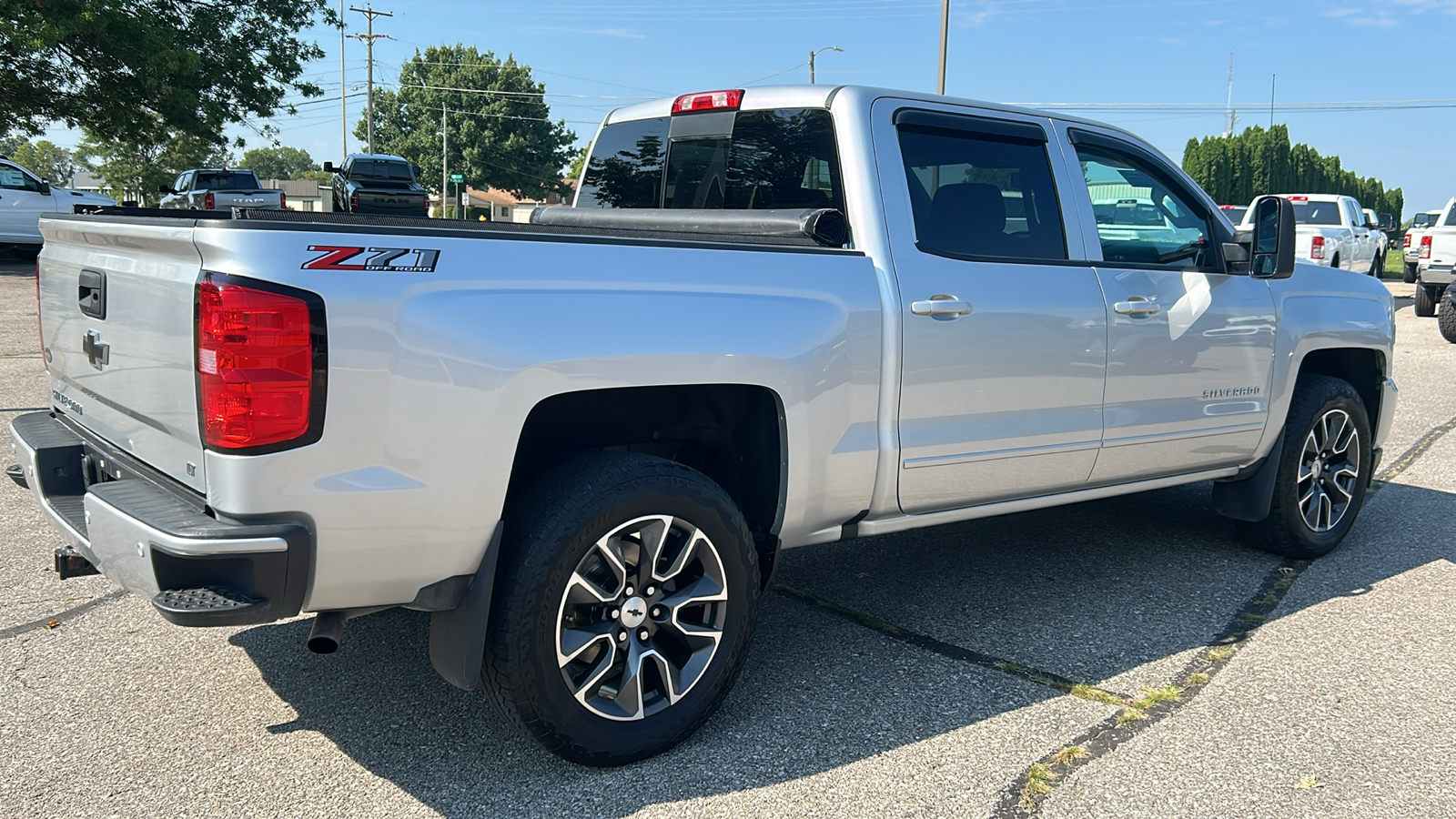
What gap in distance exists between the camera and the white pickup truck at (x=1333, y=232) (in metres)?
19.6

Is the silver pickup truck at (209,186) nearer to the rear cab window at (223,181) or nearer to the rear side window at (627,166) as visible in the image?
the rear cab window at (223,181)

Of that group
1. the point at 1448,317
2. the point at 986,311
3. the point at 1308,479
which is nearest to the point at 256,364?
the point at 986,311

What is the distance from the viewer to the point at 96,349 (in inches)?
126

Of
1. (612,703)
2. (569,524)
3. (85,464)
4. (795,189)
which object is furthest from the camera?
(795,189)

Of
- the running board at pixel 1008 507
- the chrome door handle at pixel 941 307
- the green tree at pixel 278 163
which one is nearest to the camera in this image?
the chrome door handle at pixel 941 307

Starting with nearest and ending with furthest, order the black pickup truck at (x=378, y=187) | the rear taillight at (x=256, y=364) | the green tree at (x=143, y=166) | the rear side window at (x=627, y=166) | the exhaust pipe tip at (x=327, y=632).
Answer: the rear taillight at (x=256, y=364), the exhaust pipe tip at (x=327, y=632), the rear side window at (x=627, y=166), the black pickup truck at (x=378, y=187), the green tree at (x=143, y=166)

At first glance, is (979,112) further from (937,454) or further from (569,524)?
(569,524)

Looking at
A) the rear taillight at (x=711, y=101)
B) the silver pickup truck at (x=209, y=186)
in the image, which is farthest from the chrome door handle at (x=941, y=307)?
the silver pickup truck at (x=209, y=186)

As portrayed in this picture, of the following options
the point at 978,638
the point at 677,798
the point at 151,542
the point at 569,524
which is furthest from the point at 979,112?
the point at 151,542

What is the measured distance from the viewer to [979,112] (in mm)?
4168

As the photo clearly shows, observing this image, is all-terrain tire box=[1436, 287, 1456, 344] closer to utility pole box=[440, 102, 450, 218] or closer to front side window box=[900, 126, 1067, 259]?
front side window box=[900, 126, 1067, 259]

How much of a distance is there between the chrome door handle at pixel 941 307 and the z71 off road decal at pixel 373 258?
160cm

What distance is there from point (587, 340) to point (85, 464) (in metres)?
1.62

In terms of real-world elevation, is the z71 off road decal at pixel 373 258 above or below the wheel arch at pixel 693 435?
above
